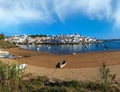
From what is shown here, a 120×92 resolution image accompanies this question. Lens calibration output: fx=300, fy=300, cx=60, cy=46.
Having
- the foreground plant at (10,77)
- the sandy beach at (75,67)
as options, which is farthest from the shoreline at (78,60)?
the foreground plant at (10,77)

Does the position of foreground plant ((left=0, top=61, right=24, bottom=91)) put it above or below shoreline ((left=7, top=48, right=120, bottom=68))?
below

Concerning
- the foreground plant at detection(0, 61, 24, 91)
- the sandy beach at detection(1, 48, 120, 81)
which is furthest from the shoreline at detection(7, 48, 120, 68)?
the foreground plant at detection(0, 61, 24, 91)

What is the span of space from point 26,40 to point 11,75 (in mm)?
128632

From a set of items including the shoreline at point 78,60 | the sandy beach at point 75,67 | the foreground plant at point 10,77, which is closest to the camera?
the foreground plant at point 10,77

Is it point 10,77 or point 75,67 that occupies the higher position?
point 75,67

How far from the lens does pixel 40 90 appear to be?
37.1 feet

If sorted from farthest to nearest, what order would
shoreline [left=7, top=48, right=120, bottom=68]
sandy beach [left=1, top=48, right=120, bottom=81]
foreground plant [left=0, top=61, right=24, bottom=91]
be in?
1. shoreline [left=7, top=48, right=120, bottom=68]
2. sandy beach [left=1, top=48, right=120, bottom=81]
3. foreground plant [left=0, top=61, right=24, bottom=91]

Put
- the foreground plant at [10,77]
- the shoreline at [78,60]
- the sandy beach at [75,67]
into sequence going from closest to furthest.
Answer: the foreground plant at [10,77]
the sandy beach at [75,67]
the shoreline at [78,60]

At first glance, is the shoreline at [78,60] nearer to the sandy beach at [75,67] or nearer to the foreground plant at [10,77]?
the sandy beach at [75,67]

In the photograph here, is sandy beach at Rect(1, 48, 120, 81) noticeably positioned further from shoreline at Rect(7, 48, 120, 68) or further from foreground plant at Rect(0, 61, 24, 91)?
foreground plant at Rect(0, 61, 24, 91)

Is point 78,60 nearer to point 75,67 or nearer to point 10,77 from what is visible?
point 75,67

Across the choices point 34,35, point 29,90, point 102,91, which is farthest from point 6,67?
point 34,35

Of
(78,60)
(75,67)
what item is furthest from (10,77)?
(78,60)

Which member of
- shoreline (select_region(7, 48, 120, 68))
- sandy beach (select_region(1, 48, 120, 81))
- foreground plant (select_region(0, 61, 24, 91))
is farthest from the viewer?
shoreline (select_region(7, 48, 120, 68))
